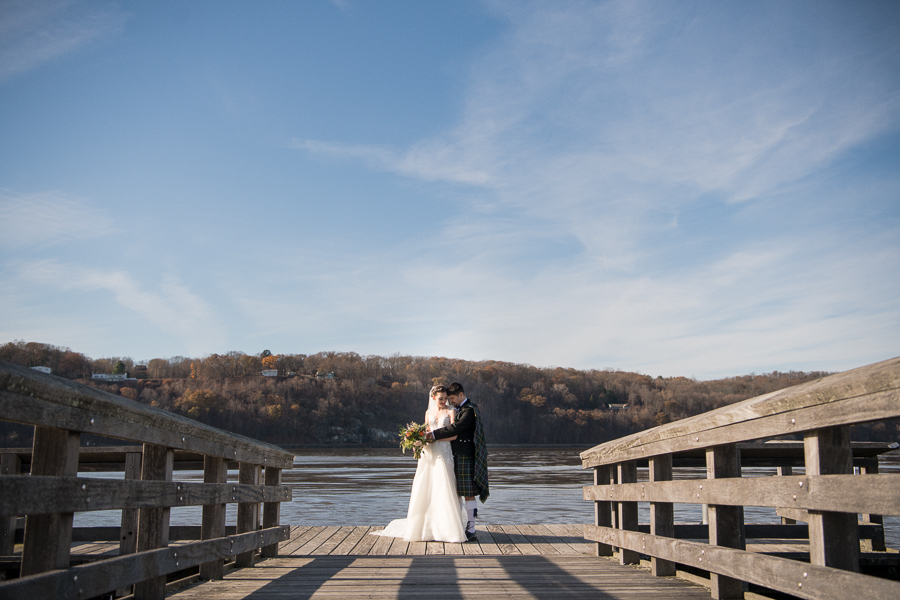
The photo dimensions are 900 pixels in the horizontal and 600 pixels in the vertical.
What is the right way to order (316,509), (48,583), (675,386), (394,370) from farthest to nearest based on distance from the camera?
(394,370) → (675,386) → (316,509) → (48,583)

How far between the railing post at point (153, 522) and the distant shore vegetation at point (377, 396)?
95.0 meters

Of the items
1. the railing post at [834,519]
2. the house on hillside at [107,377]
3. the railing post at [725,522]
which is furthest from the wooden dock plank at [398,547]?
the house on hillside at [107,377]

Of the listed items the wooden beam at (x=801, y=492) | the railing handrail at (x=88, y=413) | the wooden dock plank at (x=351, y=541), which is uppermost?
the railing handrail at (x=88, y=413)

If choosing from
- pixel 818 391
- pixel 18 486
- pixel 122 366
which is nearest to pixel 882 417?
pixel 818 391

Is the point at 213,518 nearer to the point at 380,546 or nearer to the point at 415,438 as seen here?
the point at 380,546

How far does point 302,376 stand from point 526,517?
12400 cm

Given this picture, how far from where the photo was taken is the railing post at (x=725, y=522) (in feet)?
11.1

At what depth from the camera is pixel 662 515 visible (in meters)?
4.24

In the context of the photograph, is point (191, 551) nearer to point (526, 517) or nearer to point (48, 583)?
point (48, 583)

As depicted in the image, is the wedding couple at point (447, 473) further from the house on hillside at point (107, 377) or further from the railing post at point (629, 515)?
the house on hillside at point (107, 377)

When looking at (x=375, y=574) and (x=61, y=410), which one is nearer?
(x=61, y=410)

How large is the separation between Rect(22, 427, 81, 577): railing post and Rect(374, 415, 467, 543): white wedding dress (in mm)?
4840

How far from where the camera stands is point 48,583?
232 cm

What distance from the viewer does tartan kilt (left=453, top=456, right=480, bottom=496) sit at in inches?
286
